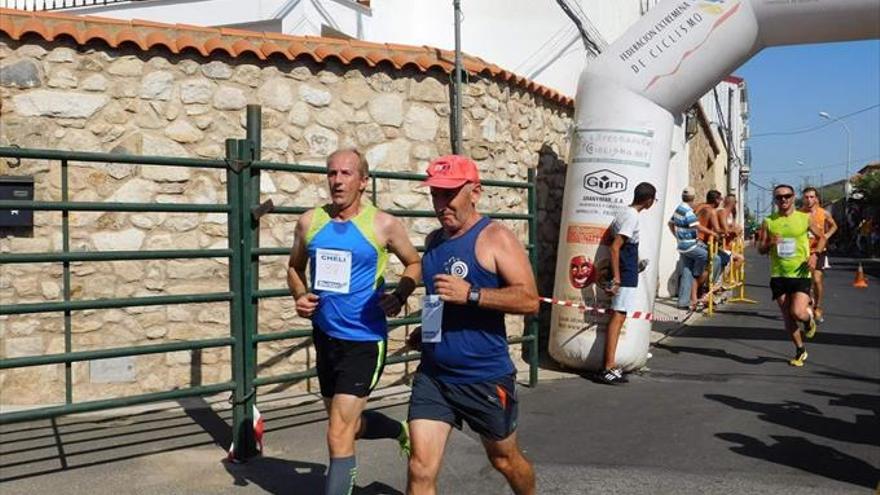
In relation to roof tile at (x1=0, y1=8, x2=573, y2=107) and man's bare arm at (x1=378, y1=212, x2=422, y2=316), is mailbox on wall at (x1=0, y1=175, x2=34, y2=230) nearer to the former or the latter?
roof tile at (x1=0, y1=8, x2=573, y2=107)

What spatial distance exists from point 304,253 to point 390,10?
891 cm

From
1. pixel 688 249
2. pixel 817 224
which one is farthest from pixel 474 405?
pixel 688 249

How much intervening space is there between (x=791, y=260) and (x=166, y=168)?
6035 millimetres

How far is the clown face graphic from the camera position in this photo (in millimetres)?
8359

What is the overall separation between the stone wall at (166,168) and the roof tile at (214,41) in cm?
9

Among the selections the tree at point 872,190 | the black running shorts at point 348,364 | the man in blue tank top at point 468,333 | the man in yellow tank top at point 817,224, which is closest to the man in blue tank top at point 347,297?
the black running shorts at point 348,364

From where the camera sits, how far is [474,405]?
12.7 feet

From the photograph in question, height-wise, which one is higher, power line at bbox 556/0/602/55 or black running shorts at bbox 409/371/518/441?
power line at bbox 556/0/602/55

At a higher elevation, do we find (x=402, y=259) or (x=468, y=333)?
(x=402, y=259)

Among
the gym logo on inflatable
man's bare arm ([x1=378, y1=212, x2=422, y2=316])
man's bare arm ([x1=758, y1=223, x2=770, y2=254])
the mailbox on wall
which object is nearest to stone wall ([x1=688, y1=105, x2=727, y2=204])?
man's bare arm ([x1=758, y1=223, x2=770, y2=254])

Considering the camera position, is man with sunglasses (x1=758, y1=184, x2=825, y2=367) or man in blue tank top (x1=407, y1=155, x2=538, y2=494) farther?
man with sunglasses (x1=758, y1=184, x2=825, y2=367)

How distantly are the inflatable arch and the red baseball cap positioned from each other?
184 inches

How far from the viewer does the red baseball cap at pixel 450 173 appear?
3.81 m

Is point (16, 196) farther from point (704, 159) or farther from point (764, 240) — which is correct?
point (704, 159)
